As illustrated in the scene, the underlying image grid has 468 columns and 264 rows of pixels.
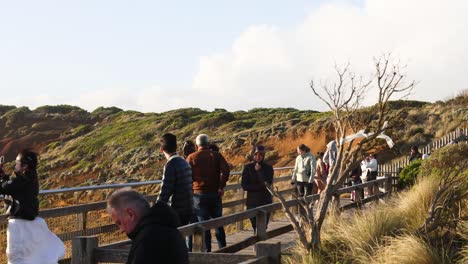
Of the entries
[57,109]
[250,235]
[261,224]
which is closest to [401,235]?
[261,224]

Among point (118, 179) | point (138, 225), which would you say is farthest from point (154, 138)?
point (138, 225)

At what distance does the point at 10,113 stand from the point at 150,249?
80.5m

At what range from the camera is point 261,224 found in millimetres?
10016

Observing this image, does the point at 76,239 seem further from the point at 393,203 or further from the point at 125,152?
the point at 125,152

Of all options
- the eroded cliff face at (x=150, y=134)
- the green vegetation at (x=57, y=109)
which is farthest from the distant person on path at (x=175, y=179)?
the green vegetation at (x=57, y=109)

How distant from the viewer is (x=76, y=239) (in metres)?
6.66

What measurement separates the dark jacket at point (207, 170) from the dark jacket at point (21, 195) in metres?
3.50

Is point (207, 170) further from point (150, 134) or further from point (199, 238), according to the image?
point (150, 134)

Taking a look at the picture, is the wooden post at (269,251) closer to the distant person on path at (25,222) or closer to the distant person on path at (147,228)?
the distant person on path at (25,222)

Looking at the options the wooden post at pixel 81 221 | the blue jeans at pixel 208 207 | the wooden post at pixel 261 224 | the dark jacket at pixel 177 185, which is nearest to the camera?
the dark jacket at pixel 177 185

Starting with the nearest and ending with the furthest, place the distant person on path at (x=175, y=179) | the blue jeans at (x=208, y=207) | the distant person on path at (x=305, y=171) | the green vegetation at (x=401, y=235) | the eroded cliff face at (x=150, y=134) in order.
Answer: the distant person on path at (x=175, y=179), the green vegetation at (x=401, y=235), the blue jeans at (x=208, y=207), the distant person on path at (x=305, y=171), the eroded cliff face at (x=150, y=134)

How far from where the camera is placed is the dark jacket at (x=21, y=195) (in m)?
7.14

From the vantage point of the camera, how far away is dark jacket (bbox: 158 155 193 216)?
8789 mm

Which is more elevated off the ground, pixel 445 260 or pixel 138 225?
pixel 138 225
